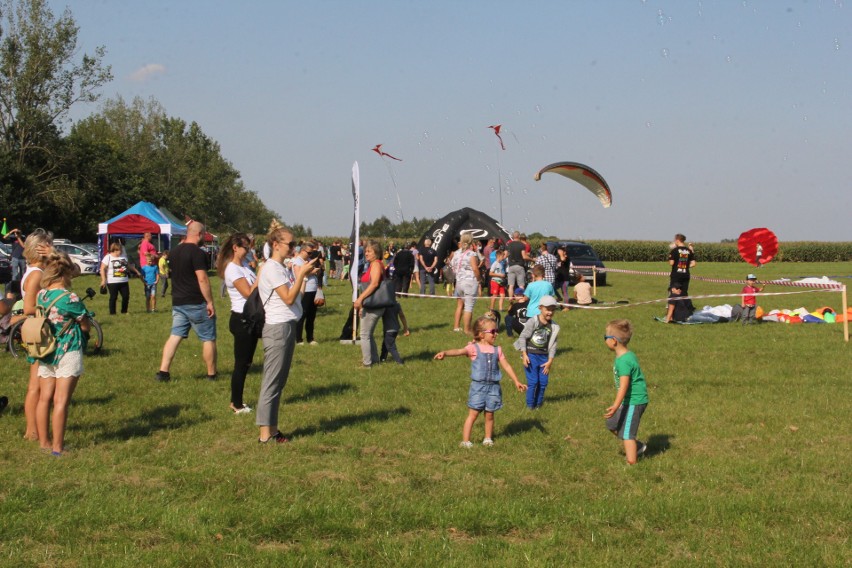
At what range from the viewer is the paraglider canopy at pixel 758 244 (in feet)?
87.4

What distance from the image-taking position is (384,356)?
41.9 ft

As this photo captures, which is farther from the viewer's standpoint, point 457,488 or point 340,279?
point 340,279

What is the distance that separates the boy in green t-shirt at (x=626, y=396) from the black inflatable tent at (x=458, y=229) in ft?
86.4

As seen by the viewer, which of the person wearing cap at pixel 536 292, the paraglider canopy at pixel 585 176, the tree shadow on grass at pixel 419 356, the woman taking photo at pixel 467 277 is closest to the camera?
the person wearing cap at pixel 536 292

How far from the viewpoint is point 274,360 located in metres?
7.53

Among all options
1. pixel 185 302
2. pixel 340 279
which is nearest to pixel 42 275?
pixel 185 302

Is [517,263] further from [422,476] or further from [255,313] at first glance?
[422,476]

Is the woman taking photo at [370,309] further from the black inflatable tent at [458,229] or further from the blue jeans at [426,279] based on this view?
the black inflatable tent at [458,229]

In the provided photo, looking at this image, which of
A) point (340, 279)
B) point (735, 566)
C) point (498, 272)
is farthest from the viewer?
point (340, 279)

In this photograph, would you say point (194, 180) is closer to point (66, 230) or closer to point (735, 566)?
point (66, 230)

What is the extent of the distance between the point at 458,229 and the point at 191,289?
2488 cm

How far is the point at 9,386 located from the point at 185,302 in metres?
2.22

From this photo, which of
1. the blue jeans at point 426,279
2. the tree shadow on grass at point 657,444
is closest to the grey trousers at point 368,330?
the tree shadow on grass at point 657,444

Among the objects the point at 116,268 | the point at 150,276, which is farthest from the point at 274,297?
the point at 150,276
